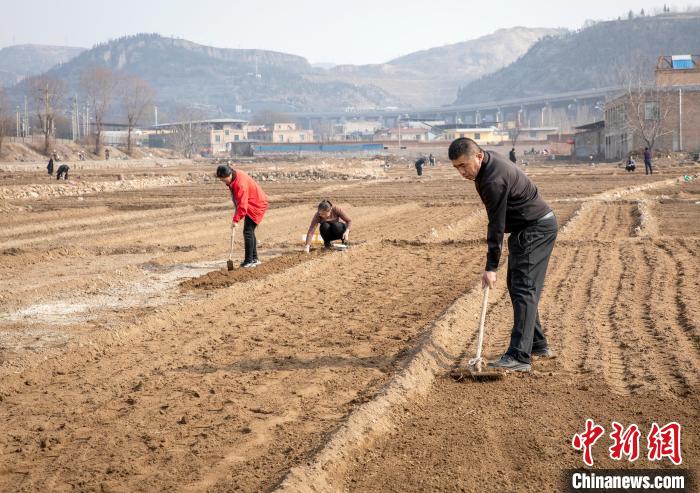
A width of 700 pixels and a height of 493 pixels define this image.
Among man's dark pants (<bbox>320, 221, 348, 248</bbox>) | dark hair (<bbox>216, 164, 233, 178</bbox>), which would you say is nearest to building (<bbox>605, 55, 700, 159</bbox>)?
man's dark pants (<bbox>320, 221, 348, 248</bbox>)

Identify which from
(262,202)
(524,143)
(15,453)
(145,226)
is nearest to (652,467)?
(15,453)

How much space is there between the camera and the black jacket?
7.14 metres

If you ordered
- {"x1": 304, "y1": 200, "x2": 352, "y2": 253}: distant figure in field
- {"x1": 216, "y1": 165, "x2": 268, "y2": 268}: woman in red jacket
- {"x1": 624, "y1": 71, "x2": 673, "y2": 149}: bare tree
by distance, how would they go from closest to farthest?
{"x1": 216, "y1": 165, "x2": 268, "y2": 268}: woman in red jacket, {"x1": 304, "y1": 200, "x2": 352, "y2": 253}: distant figure in field, {"x1": 624, "y1": 71, "x2": 673, "y2": 149}: bare tree

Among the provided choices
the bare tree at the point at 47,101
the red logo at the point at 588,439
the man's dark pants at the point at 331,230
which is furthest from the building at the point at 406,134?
the red logo at the point at 588,439

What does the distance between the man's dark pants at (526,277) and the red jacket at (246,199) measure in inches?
239

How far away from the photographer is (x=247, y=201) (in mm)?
13195

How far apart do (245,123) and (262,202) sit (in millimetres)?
170925

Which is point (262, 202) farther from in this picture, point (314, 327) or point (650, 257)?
point (650, 257)

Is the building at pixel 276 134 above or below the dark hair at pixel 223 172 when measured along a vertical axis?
above

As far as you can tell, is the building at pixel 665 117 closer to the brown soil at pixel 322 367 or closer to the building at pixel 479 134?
the brown soil at pixel 322 367

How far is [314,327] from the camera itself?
9.35m

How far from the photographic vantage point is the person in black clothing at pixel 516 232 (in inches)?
282

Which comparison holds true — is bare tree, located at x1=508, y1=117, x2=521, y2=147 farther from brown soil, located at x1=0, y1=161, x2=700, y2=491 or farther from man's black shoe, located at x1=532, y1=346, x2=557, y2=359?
man's black shoe, located at x1=532, y1=346, x2=557, y2=359

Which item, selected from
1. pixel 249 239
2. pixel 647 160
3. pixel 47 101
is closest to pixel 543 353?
pixel 249 239
